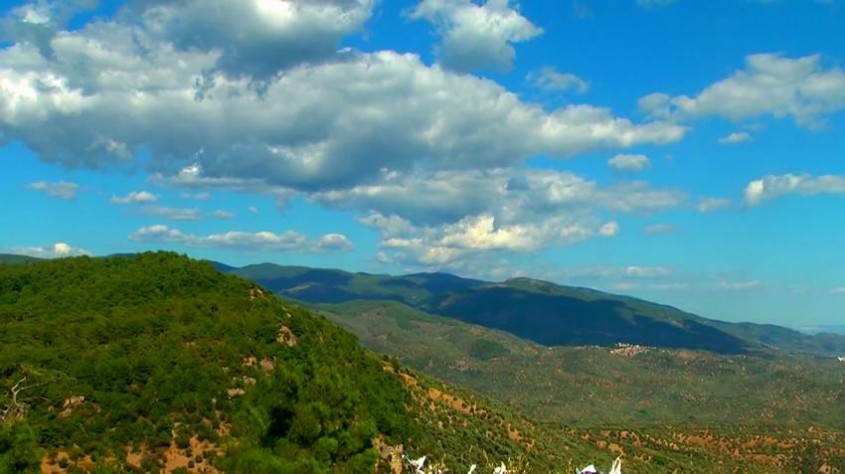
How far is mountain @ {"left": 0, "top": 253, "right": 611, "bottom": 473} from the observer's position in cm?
2833

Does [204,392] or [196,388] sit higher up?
[196,388]

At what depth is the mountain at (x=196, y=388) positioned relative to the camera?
92.9ft

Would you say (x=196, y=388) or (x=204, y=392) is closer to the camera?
(x=204, y=392)

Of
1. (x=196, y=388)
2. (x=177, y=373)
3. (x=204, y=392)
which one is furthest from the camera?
(x=177, y=373)

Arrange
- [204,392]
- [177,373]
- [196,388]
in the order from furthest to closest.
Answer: [177,373] → [196,388] → [204,392]

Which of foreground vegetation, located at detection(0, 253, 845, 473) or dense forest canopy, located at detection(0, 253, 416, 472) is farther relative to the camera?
foreground vegetation, located at detection(0, 253, 845, 473)

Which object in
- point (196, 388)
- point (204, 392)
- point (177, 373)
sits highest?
point (177, 373)

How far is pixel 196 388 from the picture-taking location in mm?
52469

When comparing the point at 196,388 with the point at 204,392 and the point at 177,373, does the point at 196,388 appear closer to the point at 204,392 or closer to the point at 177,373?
the point at 204,392

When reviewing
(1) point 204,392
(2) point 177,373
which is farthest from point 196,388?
(2) point 177,373

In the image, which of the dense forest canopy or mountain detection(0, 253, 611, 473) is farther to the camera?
mountain detection(0, 253, 611, 473)

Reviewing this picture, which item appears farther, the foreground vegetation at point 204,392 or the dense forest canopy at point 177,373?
the foreground vegetation at point 204,392

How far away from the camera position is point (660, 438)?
11562 cm

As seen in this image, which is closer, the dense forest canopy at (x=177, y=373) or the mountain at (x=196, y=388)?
the dense forest canopy at (x=177, y=373)
